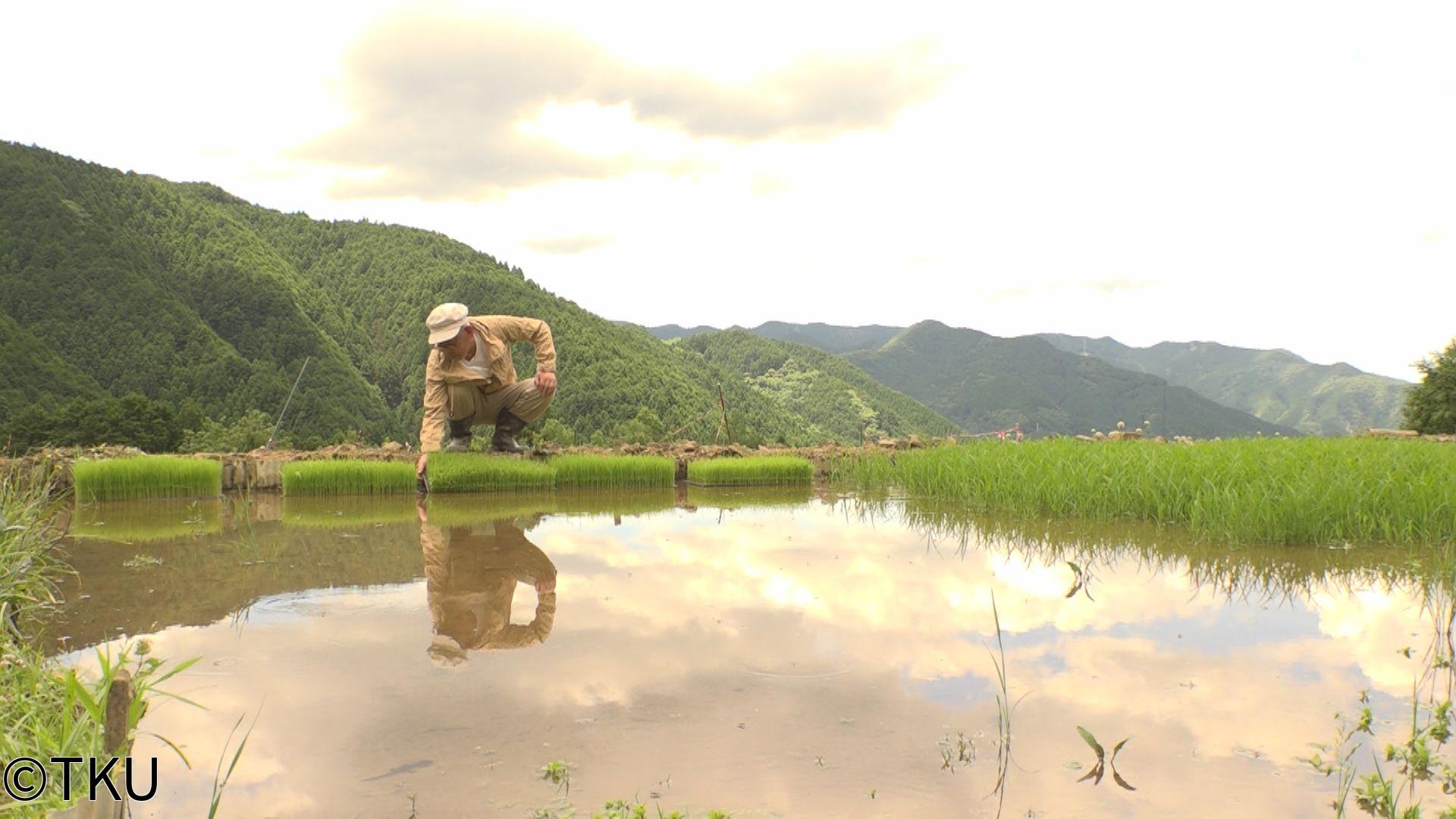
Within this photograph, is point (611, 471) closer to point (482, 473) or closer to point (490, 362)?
point (482, 473)

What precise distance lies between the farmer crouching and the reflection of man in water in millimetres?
2236

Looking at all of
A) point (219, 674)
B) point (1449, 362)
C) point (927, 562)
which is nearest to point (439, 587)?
point (219, 674)

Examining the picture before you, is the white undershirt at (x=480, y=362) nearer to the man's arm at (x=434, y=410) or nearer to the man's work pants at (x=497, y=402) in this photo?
the man's work pants at (x=497, y=402)

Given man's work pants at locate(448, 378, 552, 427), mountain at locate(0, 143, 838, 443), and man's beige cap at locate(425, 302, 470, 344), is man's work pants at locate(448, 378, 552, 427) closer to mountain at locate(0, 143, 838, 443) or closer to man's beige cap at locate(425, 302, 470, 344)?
man's beige cap at locate(425, 302, 470, 344)

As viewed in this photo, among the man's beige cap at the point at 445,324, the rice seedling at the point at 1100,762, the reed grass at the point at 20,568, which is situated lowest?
the rice seedling at the point at 1100,762

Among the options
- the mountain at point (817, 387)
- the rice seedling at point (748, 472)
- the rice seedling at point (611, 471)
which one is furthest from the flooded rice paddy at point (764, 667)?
the mountain at point (817, 387)

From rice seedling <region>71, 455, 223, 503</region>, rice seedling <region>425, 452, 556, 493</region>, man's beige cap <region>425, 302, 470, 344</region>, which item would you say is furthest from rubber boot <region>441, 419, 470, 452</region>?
rice seedling <region>71, 455, 223, 503</region>

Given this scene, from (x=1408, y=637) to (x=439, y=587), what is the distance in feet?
13.3

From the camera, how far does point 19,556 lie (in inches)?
148

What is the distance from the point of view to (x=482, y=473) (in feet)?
27.0

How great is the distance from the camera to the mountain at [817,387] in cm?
9719

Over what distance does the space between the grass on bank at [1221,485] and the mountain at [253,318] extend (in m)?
39.6

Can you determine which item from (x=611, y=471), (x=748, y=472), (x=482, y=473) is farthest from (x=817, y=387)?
(x=482, y=473)

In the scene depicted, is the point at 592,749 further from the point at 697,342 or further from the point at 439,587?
the point at 697,342
